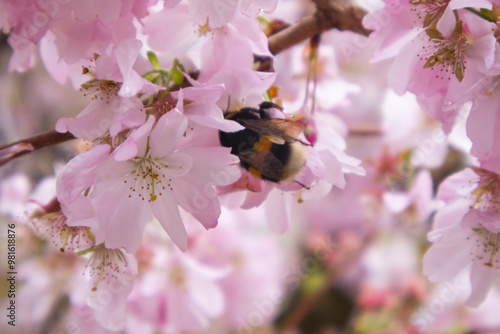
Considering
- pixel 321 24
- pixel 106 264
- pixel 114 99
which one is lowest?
pixel 106 264

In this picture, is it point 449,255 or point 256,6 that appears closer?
point 256,6

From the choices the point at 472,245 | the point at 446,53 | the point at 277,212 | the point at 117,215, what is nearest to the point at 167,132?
the point at 117,215

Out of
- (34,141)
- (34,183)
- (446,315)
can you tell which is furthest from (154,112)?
(446,315)

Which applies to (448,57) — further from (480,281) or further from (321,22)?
(480,281)

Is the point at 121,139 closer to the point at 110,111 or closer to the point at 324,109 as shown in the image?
the point at 110,111

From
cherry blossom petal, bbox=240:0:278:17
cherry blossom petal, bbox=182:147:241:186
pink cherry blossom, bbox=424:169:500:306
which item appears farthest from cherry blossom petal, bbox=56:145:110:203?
pink cherry blossom, bbox=424:169:500:306

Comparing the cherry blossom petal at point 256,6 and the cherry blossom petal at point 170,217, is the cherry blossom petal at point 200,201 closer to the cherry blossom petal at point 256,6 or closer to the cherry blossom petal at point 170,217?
the cherry blossom petal at point 170,217
